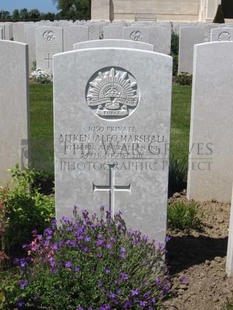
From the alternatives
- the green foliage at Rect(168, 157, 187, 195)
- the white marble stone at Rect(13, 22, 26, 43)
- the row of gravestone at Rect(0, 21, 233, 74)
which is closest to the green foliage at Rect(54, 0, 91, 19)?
the white marble stone at Rect(13, 22, 26, 43)

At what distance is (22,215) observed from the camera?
4.52 m

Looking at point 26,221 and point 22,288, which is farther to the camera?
point 26,221

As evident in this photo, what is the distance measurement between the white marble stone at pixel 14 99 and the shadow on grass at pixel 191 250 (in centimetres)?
180

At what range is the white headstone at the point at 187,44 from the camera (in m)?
14.5

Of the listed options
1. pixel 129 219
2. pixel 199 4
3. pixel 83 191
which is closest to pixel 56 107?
pixel 83 191

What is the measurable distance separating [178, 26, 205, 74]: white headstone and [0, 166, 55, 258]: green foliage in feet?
34.4

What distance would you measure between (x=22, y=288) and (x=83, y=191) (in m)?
0.86

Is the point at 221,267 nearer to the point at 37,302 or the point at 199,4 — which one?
the point at 37,302

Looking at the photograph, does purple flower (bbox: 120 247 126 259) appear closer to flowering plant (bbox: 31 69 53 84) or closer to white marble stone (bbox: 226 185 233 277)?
white marble stone (bbox: 226 185 233 277)

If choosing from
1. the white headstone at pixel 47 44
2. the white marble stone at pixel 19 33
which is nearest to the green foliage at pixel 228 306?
the white headstone at pixel 47 44

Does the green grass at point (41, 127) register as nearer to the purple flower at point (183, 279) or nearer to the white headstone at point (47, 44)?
the white headstone at point (47, 44)

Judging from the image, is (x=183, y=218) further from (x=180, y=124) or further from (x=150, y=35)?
(x=150, y=35)

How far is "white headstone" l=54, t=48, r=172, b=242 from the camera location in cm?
363

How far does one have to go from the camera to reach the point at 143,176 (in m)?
3.86
